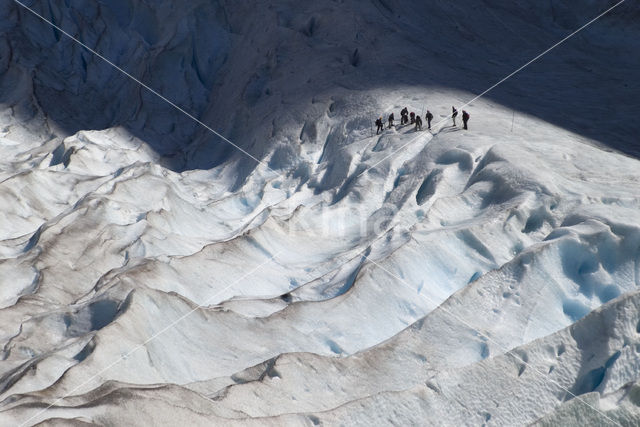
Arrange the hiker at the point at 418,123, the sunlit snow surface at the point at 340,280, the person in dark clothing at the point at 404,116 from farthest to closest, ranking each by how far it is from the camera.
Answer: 1. the person in dark clothing at the point at 404,116
2. the hiker at the point at 418,123
3. the sunlit snow surface at the point at 340,280

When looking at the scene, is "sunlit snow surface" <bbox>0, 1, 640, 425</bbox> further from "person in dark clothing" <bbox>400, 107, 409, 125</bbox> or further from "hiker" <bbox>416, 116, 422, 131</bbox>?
"person in dark clothing" <bbox>400, 107, 409, 125</bbox>

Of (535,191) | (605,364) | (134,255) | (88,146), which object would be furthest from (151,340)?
(88,146)

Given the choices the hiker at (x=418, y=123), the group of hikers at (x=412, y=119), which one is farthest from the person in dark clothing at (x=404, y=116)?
the hiker at (x=418, y=123)

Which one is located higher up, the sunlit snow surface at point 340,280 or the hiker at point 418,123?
the hiker at point 418,123

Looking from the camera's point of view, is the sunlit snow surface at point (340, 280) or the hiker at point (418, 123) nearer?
the sunlit snow surface at point (340, 280)

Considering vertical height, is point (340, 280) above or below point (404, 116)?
below

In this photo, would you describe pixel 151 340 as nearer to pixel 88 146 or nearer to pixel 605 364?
pixel 605 364

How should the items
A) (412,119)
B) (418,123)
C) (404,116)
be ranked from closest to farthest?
(418,123)
(412,119)
(404,116)

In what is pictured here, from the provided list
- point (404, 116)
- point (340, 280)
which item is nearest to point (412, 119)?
point (404, 116)

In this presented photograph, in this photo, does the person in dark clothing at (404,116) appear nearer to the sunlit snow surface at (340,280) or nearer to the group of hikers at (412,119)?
the group of hikers at (412,119)

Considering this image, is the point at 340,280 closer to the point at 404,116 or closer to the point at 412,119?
the point at 412,119
